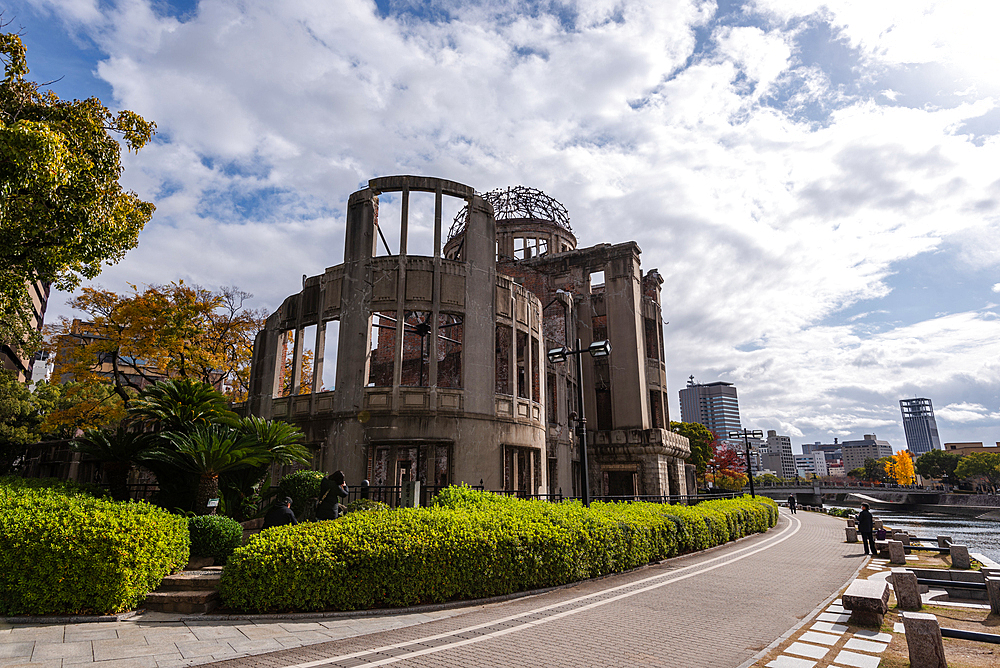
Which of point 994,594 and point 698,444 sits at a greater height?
point 698,444

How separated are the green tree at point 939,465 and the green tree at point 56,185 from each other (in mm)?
136954

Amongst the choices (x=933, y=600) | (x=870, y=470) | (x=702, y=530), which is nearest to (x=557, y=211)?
(x=702, y=530)

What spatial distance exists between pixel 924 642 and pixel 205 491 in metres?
13.8

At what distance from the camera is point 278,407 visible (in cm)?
2169

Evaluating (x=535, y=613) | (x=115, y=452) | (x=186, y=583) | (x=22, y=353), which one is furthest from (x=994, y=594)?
(x=22, y=353)

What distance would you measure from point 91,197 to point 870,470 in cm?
18404

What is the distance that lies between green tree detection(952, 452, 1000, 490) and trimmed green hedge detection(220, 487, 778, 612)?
12125cm

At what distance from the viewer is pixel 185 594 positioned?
902 centimetres

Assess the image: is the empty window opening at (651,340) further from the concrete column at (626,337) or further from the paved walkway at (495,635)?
the paved walkway at (495,635)

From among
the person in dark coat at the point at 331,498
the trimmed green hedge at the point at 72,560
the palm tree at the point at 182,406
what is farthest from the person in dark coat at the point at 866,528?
the palm tree at the point at 182,406

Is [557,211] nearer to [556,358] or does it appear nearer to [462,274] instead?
[462,274]

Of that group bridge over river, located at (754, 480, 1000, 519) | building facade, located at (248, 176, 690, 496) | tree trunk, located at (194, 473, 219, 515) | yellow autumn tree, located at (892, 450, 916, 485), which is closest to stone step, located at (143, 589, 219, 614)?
tree trunk, located at (194, 473, 219, 515)

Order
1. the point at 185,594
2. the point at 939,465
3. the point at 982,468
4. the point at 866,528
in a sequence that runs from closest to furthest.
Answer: the point at 185,594 < the point at 866,528 < the point at 982,468 < the point at 939,465

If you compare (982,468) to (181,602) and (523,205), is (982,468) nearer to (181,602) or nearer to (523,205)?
(523,205)
